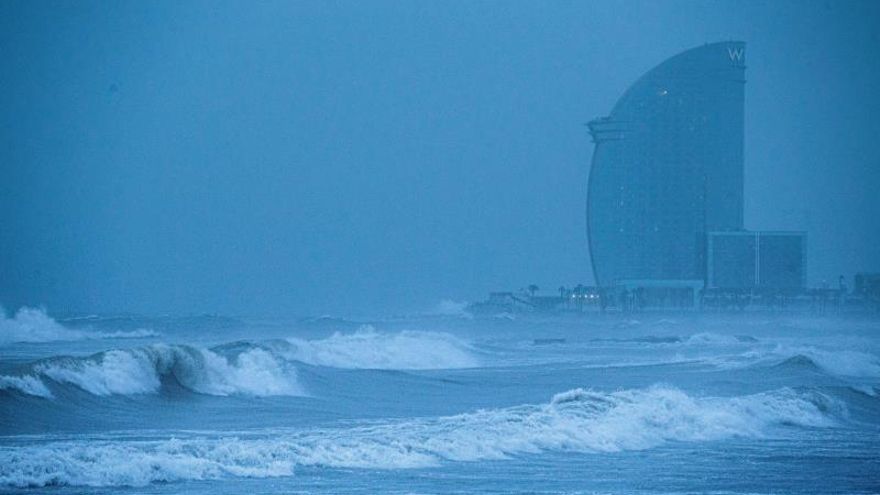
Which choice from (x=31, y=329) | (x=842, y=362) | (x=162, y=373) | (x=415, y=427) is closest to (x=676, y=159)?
(x=31, y=329)

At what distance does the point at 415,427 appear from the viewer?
21.3m

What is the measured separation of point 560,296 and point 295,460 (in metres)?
147

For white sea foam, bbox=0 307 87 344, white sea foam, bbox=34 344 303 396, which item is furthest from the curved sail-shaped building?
white sea foam, bbox=34 344 303 396

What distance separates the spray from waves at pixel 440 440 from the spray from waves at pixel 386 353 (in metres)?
17.3

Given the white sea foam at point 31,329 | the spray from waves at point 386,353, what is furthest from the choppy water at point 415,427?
the white sea foam at point 31,329

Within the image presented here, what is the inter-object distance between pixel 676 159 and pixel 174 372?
15344cm

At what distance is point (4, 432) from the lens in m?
19.9

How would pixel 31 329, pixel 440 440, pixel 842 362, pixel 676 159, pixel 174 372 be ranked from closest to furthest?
pixel 440 440
pixel 174 372
pixel 842 362
pixel 31 329
pixel 676 159

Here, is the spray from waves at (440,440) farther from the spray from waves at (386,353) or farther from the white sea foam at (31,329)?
the white sea foam at (31,329)

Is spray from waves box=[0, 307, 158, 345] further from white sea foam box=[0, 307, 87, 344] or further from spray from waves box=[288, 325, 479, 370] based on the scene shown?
spray from waves box=[288, 325, 479, 370]

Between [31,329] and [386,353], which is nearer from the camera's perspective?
[386,353]

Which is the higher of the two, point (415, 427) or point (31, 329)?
point (415, 427)

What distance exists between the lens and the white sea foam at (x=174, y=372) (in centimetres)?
2656

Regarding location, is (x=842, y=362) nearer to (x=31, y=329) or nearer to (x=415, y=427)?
(x=415, y=427)
